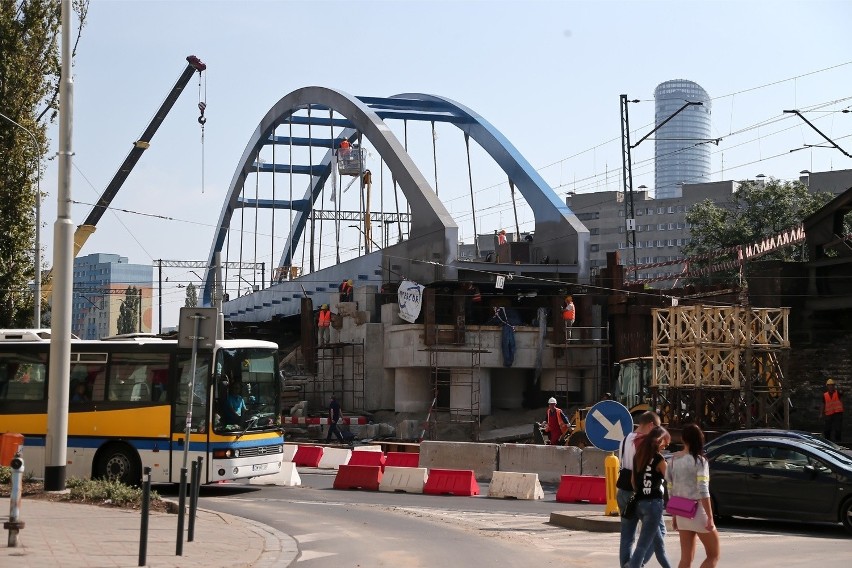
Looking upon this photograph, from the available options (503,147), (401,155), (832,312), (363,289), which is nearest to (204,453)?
(832,312)

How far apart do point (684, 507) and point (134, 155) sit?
47.2 metres

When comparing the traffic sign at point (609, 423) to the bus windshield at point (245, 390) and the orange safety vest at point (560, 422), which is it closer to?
the bus windshield at point (245, 390)

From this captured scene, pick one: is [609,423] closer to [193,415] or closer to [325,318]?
[193,415]

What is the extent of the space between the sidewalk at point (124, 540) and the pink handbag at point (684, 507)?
4.40 metres

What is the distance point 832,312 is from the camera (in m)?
38.0

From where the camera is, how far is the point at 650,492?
440 inches

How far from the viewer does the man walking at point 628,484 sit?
11352mm

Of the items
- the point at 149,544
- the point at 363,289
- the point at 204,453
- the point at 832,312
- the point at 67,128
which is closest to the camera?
the point at 149,544

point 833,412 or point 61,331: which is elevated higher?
point 61,331

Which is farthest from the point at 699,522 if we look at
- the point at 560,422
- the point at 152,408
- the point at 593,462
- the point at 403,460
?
the point at 560,422

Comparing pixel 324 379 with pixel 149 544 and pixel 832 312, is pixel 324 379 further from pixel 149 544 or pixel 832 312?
pixel 149 544

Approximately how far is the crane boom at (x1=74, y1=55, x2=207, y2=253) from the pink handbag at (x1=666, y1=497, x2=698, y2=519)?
38986mm

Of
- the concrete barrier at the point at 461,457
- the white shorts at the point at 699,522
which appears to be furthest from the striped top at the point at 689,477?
the concrete barrier at the point at 461,457

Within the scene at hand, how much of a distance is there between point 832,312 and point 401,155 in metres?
22.7
